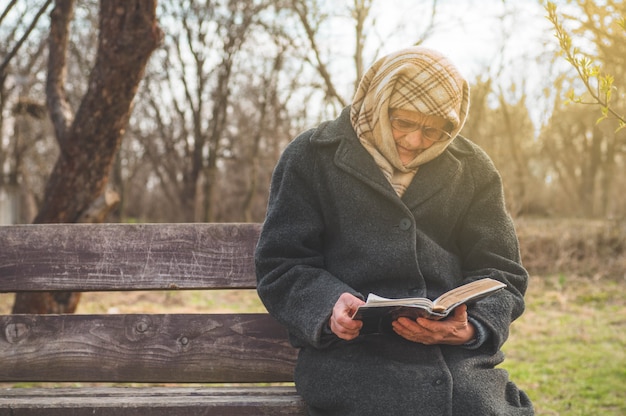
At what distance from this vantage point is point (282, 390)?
2.53 metres

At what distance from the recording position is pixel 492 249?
A: 2250 millimetres

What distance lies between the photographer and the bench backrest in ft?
8.55

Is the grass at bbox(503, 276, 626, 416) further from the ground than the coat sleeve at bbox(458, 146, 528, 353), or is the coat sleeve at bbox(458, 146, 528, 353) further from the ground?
the coat sleeve at bbox(458, 146, 528, 353)

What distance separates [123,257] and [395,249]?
3.70ft

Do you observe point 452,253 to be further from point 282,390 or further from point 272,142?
point 272,142

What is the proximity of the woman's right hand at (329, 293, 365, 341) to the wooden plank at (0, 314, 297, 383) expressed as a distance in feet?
2.34

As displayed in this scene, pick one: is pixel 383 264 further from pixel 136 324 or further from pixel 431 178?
pixel 136 324

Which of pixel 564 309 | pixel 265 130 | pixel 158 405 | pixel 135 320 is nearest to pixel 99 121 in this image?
pixel 135 320

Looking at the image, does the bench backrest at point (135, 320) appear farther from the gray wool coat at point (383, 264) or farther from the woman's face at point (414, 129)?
the woman's face at point (414, 129)

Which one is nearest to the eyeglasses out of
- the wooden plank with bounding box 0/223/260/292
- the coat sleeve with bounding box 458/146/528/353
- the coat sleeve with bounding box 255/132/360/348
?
the coat sleeve with bounding box 458/146/528/353

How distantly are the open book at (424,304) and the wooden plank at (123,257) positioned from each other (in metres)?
0.90

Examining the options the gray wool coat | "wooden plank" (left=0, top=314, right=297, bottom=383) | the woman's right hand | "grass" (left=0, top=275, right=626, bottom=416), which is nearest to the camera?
the woman's right hand

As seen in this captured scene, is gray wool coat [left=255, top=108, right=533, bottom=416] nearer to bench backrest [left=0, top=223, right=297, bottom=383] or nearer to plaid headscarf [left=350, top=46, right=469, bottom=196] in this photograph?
plaid headscarf [left=350, top=46, right=469, bottom=196]

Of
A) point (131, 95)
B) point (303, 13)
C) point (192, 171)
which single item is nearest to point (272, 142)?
point (192, 171)
